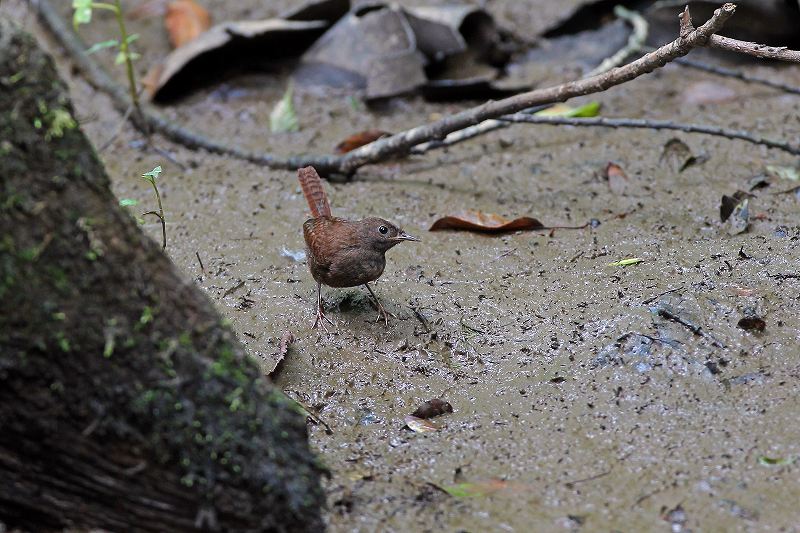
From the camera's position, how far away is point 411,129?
18.9 feet

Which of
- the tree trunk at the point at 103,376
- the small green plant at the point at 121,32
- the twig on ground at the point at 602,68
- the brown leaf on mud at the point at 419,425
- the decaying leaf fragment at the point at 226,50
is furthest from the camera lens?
the decaying leaf fragment at the point at 226,50

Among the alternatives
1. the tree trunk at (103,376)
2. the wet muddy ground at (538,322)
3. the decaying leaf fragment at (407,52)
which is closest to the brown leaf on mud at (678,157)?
the wet muddy ground at (538,322)

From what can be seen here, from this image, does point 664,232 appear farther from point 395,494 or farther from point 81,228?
point 81,228

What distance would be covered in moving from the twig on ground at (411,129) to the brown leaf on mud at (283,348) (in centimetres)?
172

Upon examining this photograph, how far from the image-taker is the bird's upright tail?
466 centimetres

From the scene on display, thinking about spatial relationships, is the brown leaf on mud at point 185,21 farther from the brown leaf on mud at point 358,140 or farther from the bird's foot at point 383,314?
the bird's foot at point 383,314

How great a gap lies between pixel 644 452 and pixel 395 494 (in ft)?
3.12

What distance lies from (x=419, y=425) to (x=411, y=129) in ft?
9.15

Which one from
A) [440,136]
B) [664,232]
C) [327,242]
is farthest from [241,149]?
[664,232]

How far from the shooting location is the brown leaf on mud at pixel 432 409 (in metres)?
3.50

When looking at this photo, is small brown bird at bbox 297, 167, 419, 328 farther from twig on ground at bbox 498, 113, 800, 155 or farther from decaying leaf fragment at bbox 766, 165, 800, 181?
decaying leaf fragment at bbox 766, 165, 800, 181

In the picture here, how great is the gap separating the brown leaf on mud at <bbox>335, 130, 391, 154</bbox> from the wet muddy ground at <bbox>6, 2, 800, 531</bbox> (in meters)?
0.23

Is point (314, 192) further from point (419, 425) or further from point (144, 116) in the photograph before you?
point (144, 116)

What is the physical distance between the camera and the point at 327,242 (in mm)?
4180
